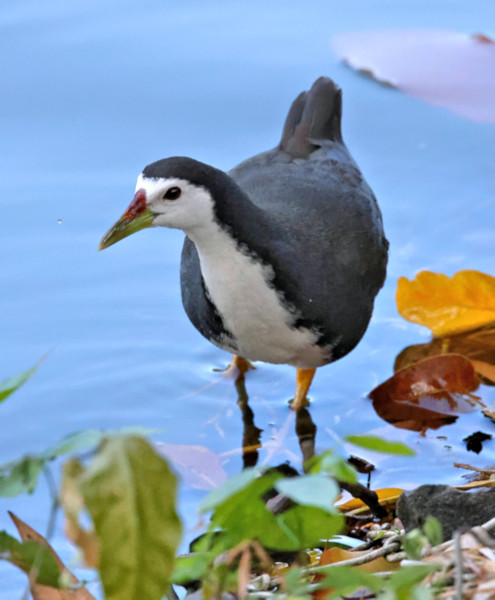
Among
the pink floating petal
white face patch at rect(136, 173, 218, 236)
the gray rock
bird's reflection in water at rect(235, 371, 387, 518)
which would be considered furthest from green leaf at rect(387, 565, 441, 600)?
bird's reflection in water at rect(235, 371, 387, 518)

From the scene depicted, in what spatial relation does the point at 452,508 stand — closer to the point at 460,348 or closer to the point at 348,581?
the point at 348,581

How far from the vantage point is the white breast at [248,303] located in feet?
11.0

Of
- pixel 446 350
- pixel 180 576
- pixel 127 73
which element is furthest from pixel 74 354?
pixel 180 576

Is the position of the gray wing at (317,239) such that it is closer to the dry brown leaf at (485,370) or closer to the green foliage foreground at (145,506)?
A: the dry brown leaf at (485,370)

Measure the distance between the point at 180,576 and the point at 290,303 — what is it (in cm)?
176

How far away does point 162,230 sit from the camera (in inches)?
201

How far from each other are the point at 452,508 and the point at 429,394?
69.9 inches

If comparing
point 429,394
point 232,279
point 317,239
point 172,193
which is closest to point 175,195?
point 172,193

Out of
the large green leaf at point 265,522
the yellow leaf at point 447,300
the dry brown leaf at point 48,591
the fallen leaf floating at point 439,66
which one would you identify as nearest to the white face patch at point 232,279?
the yellow leaf at point 447,300

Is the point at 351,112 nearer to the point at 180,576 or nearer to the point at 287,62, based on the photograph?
the point at 287,62

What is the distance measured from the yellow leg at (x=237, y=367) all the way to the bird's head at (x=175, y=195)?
4.06 ft

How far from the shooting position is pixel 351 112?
5.80 metres

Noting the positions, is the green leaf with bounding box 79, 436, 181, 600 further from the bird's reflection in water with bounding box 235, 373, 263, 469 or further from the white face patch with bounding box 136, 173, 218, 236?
the bird's reflection in water with bounding box 235, 373, 263, 469

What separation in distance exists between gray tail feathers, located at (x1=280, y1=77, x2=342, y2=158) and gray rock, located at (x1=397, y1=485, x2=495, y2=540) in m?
1.99
